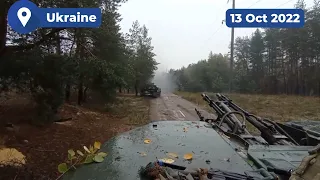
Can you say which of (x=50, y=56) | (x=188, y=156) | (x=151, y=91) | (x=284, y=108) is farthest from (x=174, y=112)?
(x=151, y=91)

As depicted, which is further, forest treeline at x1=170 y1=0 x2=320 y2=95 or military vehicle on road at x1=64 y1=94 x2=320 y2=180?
forest treeline at x1=170 y1=0 x2=320 y2=95

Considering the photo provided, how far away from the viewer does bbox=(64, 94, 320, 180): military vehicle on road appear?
2.03 m

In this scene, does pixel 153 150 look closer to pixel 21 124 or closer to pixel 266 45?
Result: pixel 21 124

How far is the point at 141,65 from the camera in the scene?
47.9 meters

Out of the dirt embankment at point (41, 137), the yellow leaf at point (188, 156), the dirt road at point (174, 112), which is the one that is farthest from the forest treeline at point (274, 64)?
the yellow leaf at point (188, 156)

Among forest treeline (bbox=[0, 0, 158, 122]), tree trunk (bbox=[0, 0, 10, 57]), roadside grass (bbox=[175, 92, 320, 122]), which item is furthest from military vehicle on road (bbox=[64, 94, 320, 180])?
roadside grass (bbox=[175, 92, 320, 122])

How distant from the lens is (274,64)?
47.5 meters

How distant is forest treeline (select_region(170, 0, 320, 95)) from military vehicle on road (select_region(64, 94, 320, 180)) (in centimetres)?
3009

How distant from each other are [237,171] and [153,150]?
34.6 inches

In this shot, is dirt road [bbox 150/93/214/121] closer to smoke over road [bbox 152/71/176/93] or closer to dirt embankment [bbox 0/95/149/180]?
dirt embankment [bbox 0/95/149/180]

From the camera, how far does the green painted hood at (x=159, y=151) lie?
222cm

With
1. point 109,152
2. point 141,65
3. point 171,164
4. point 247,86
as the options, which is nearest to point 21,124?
point 109,152

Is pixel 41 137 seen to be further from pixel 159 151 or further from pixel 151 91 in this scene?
pixel 151 91

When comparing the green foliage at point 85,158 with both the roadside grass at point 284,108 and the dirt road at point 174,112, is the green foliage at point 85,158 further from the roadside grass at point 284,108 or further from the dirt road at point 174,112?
the roadside grass at point 284,108
